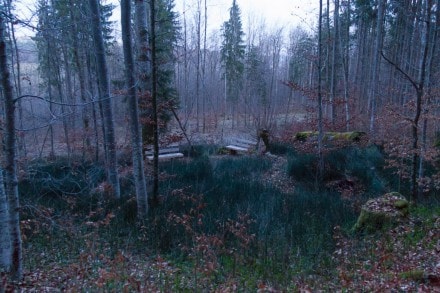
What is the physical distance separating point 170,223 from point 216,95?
1078 inches

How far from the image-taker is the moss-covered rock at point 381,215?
629 centimetres

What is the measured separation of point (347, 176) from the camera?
10148mm

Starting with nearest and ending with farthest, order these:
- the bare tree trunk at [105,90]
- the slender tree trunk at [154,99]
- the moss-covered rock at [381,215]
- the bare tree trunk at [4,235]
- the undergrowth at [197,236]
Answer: the bare tree trunk at [4,235] < the undergrowth at [197,236] < the moss-covered rock at [381,215] < the slender tree trunk at [154,99] < the bare tree trunk at [105,90]

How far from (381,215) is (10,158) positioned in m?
5.94

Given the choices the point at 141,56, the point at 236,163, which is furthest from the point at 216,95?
the point at 141,56

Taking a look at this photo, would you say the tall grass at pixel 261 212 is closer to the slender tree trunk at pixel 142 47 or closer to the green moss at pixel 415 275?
the green moss at pixel 415 275

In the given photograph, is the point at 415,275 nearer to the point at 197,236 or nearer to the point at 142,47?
the point at 197,236

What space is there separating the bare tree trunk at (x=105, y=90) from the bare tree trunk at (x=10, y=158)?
4.10 meters

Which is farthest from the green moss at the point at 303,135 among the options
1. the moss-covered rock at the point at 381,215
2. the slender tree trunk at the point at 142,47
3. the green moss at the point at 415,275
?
the green moss at the point at 415,275

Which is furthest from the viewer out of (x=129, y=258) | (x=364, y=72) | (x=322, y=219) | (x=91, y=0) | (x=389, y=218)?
(x=364, y=72)

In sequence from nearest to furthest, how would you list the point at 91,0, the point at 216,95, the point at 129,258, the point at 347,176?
the point at 129,258
the point at 91,0
the point at 347,176
the point at 216,95

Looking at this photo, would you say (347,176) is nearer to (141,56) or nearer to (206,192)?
(206,192)

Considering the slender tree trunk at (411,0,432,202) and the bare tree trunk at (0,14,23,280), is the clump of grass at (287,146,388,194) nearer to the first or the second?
the slender tree trunk at (411,0,432,202)

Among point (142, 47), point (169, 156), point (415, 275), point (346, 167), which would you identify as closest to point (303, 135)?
point (346, 167)
